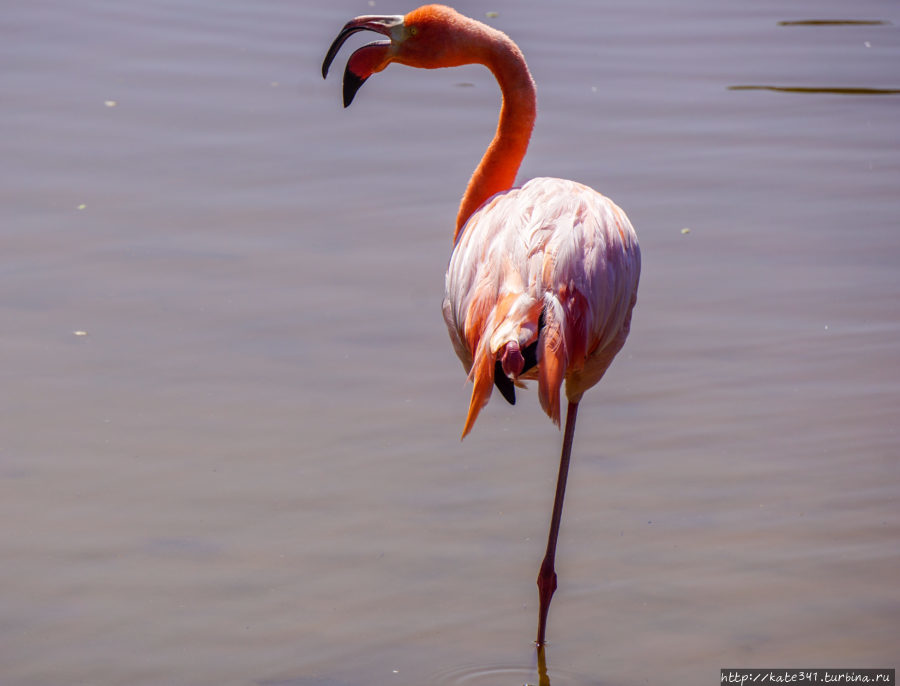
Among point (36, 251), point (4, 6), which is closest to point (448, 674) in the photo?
point (36, 251)

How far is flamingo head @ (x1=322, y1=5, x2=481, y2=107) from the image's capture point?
4.06 meters

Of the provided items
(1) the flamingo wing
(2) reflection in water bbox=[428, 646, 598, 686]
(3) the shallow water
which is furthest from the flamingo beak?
(2) reflection in water bbox=[428, 646, 598, 686]

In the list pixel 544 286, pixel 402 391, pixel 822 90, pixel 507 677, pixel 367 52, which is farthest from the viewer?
pixel 822 90

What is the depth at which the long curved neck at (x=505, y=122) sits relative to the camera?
408cm

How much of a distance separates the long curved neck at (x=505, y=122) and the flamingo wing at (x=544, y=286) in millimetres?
214

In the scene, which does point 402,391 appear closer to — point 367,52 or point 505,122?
point 505,122

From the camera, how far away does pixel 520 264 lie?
345cm

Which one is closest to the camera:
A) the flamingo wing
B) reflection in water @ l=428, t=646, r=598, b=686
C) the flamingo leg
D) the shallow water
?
the flamingo wing

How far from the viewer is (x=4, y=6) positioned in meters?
9.23

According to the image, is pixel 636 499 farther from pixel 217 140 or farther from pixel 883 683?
pixel 217 140

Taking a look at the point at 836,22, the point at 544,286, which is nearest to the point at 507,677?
the point at 544,286

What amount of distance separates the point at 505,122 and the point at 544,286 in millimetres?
919

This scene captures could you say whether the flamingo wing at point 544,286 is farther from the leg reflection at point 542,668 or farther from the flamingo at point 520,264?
the leg reflection at point 542,668

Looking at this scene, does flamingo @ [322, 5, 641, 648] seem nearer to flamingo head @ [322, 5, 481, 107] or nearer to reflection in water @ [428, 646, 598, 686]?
flamingo head @ [322, 5, 481, 107]
